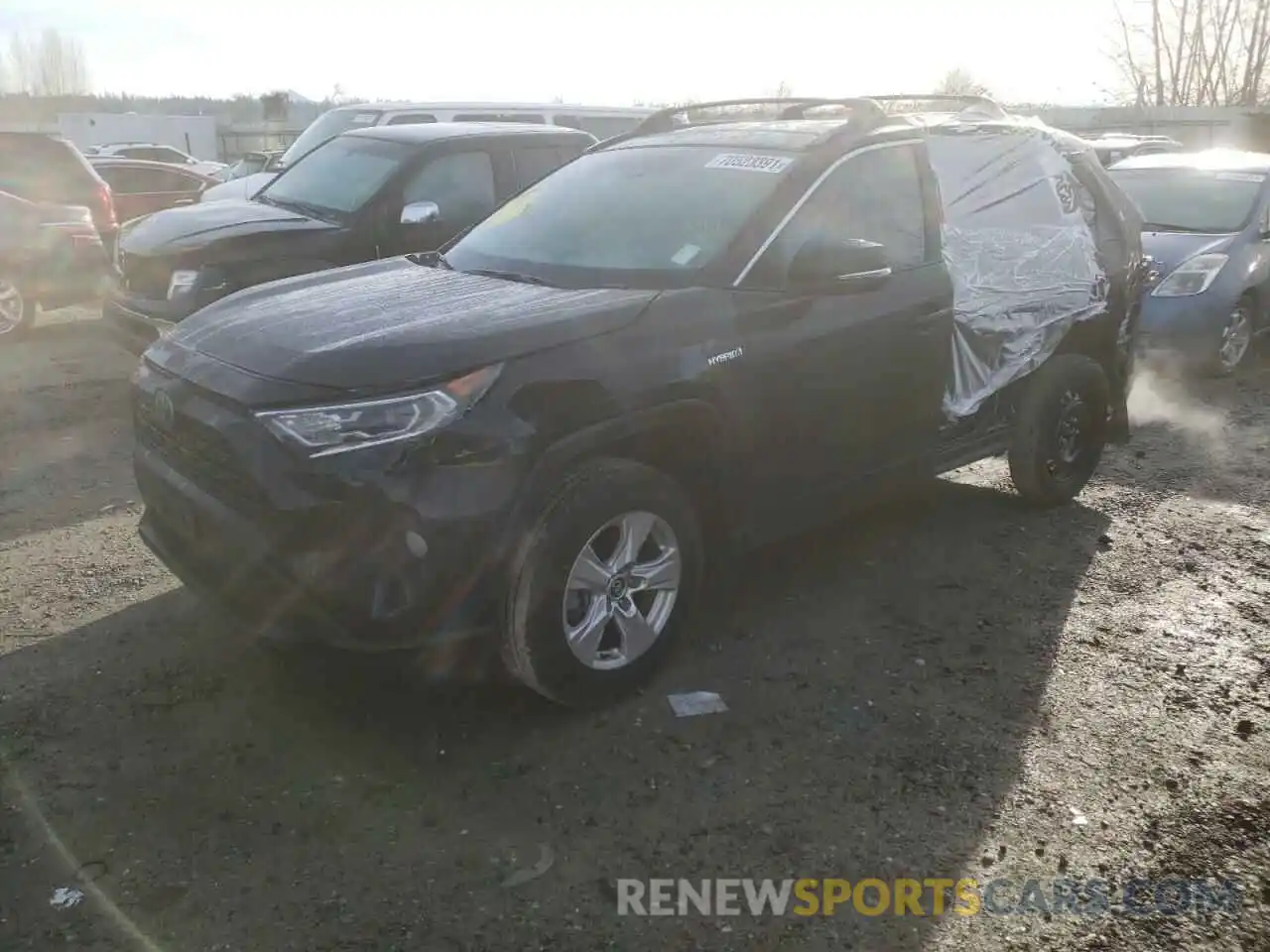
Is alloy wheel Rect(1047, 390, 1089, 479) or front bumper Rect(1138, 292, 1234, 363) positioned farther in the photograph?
front bumper Rect(1138, 292, 1234, 363)

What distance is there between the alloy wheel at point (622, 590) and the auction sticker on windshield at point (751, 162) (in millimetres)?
1520

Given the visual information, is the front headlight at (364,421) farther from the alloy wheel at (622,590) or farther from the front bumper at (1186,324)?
the front bumper at (1186,324)

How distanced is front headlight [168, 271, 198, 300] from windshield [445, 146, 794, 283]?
9.50ft

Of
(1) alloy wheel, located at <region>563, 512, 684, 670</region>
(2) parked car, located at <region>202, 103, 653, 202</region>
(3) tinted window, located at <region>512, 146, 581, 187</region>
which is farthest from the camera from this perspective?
(2) parked car, located at <region>202, 103, 653, 202</region>

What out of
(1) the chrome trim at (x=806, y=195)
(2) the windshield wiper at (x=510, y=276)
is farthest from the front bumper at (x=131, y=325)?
(1) the chrome trim at (x=806, y=195)

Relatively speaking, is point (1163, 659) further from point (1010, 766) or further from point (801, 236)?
point (801, 236)

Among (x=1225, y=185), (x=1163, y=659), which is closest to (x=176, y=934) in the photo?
(x=1163, y=659)

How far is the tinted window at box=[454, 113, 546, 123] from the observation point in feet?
40.5

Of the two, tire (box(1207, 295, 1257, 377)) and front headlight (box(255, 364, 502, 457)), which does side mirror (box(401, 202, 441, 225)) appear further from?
tire (box(1207, 295, 1257, 377))

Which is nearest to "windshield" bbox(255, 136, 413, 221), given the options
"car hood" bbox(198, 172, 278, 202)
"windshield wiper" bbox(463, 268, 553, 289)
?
"car hood" bbox(198, 172, 278, 202)

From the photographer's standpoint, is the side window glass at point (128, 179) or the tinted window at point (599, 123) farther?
the side window glass at point (128, 179)

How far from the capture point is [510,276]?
13.4ft

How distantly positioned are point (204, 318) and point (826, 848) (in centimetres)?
267

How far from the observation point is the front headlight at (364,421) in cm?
302
